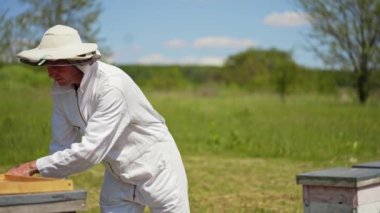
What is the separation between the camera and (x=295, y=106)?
2123 centimetres

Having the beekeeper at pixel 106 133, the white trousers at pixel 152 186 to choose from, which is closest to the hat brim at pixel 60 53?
the beekeeper at pixel 106 133

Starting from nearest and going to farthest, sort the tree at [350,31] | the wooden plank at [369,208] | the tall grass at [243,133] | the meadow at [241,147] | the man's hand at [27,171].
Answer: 1. the man's hand at [27,171]
2. the wooden plank at [369,208]
3. the meadow at [241,147]
4. the tall grass at [243,133]
5. the tree at [350,31]

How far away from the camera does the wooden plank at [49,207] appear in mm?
2869

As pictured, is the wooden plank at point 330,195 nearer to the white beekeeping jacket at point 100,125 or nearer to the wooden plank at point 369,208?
the wooden plank at point 369,208

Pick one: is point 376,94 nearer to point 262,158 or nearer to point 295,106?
point 295,106

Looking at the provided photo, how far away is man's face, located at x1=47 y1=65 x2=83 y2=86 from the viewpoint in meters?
3.16

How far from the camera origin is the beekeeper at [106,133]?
3141 mm

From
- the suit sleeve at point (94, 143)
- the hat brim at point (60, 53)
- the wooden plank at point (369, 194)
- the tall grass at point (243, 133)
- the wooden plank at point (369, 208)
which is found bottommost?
the tall grass at point (243, 133)

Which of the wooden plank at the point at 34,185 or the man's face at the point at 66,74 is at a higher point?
the man's face at the point at 66,74

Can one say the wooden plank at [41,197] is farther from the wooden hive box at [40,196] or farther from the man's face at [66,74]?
the man's face at [66,74]

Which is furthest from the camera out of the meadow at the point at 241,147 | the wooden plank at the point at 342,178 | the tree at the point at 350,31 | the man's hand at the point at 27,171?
the tree at the point at 350,31

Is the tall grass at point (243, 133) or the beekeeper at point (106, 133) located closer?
the beekeeper at point (106, 133)

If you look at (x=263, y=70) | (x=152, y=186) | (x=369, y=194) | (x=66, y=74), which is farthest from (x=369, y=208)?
(x=263, y=70)

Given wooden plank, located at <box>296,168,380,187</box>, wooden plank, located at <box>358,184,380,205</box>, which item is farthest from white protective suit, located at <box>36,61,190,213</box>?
wooden plank, located at <box>358,184,380,205</box>
